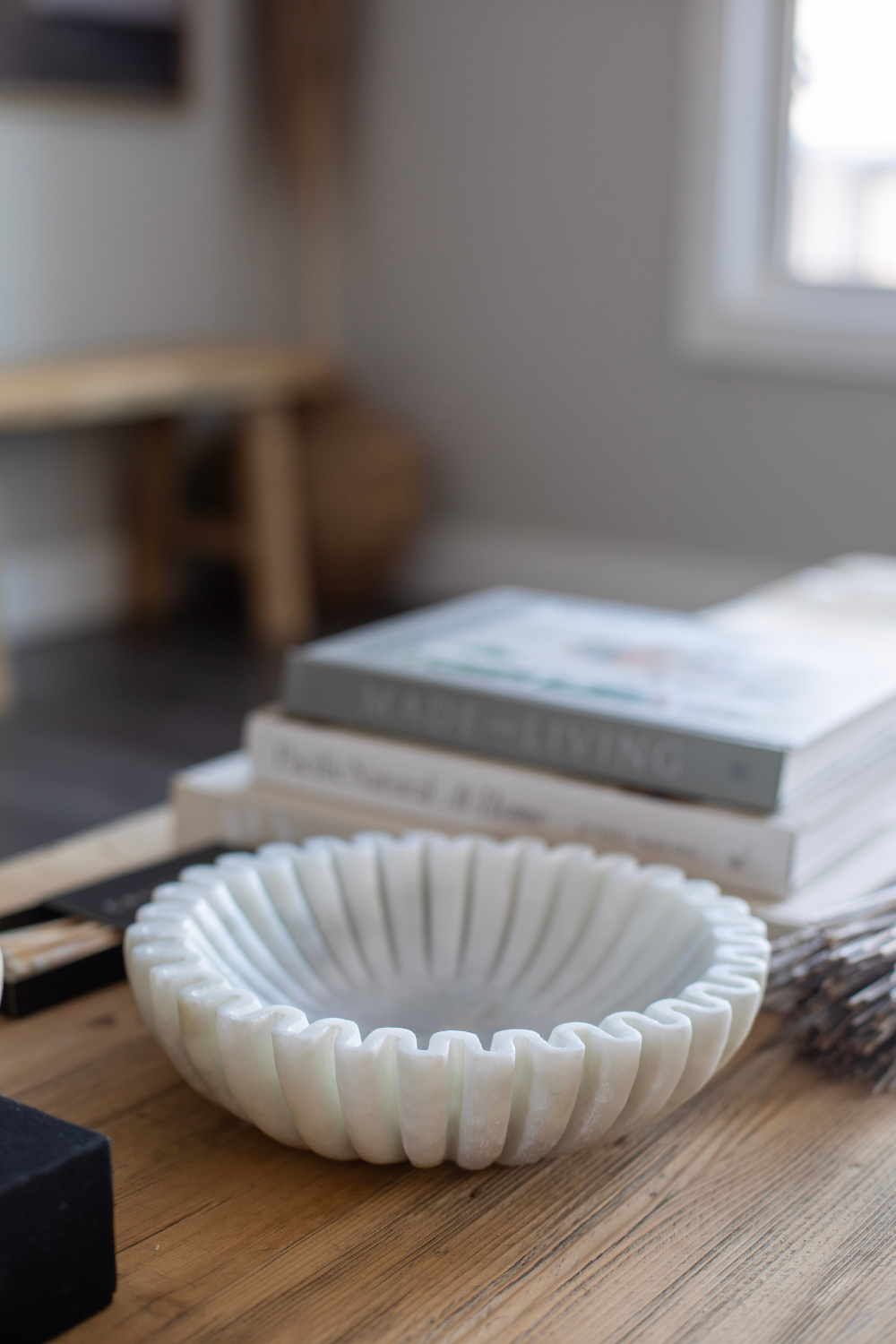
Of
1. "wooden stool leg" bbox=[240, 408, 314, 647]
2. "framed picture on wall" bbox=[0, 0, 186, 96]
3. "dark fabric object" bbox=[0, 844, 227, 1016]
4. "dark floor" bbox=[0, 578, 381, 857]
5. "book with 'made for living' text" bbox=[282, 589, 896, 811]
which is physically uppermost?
"framed picture on wall" bbox=[0, 0, 186, 96]

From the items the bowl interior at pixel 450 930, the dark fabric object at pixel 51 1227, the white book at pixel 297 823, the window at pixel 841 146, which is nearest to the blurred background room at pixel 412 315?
the window at pixel 841 146

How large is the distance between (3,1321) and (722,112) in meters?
2.62

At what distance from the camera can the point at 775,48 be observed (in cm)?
260

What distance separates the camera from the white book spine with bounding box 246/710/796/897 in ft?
2.16

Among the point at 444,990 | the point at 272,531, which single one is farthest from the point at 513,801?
the point at 272,531

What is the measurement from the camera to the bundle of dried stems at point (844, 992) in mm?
562

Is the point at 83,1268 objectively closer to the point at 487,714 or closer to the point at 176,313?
the point at 487,714

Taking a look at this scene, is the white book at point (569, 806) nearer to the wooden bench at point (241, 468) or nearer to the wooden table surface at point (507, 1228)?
the wooden table surface at point (507, 1228)

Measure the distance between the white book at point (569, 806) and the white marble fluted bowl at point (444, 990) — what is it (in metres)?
0.06

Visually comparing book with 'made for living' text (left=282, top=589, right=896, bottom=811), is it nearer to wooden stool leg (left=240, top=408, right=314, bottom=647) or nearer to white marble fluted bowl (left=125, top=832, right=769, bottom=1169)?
white marble fluted bowl (left=125, top=832, right=769, bottom=1169)

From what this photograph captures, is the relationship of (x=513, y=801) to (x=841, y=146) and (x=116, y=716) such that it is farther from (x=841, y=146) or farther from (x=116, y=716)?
(x=841, y=146)

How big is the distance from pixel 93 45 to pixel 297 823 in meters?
2.37

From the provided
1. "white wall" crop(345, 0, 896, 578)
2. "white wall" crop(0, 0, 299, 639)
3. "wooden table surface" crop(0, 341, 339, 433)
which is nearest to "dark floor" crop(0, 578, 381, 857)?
"white wall" crop(0, 0, 299, 639)

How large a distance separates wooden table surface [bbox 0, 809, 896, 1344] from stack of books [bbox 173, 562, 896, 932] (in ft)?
0.41
